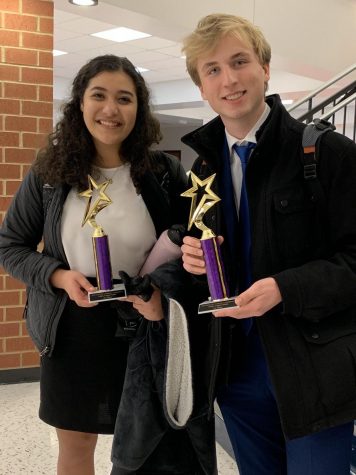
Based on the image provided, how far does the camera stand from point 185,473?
1.71m

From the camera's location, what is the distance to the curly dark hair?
1772 millimetres

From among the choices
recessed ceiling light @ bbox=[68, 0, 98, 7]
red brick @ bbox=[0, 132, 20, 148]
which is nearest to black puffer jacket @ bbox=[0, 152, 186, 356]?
red brick @ bbox=[0, 132, 20, 148]

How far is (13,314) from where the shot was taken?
3770 mm

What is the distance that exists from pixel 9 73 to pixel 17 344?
191 centimetres

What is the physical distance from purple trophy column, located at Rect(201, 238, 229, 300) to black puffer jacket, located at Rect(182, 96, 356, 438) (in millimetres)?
93

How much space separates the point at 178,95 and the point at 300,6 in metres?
6.62

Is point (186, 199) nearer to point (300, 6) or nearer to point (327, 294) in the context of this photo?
point (327, 294)

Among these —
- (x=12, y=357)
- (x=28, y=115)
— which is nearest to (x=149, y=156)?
(x=28, y=115)

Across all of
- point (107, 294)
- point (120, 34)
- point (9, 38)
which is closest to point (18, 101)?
point (9, 38)

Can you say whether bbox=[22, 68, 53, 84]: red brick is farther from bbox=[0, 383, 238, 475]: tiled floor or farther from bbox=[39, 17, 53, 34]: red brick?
bbox=[0, 383, 238, 475]: tiled floor

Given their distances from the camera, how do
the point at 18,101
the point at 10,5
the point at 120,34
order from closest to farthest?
the point at 10,5 < the point at 18,101 < the point at 120,34

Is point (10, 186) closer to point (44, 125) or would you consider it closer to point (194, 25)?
point (44, 125)

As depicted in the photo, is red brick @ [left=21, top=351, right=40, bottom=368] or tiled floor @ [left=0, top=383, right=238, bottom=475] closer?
tiled floor @ [left=0, top=383, right=238, bottom=475]

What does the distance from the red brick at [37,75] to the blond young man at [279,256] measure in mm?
2478
